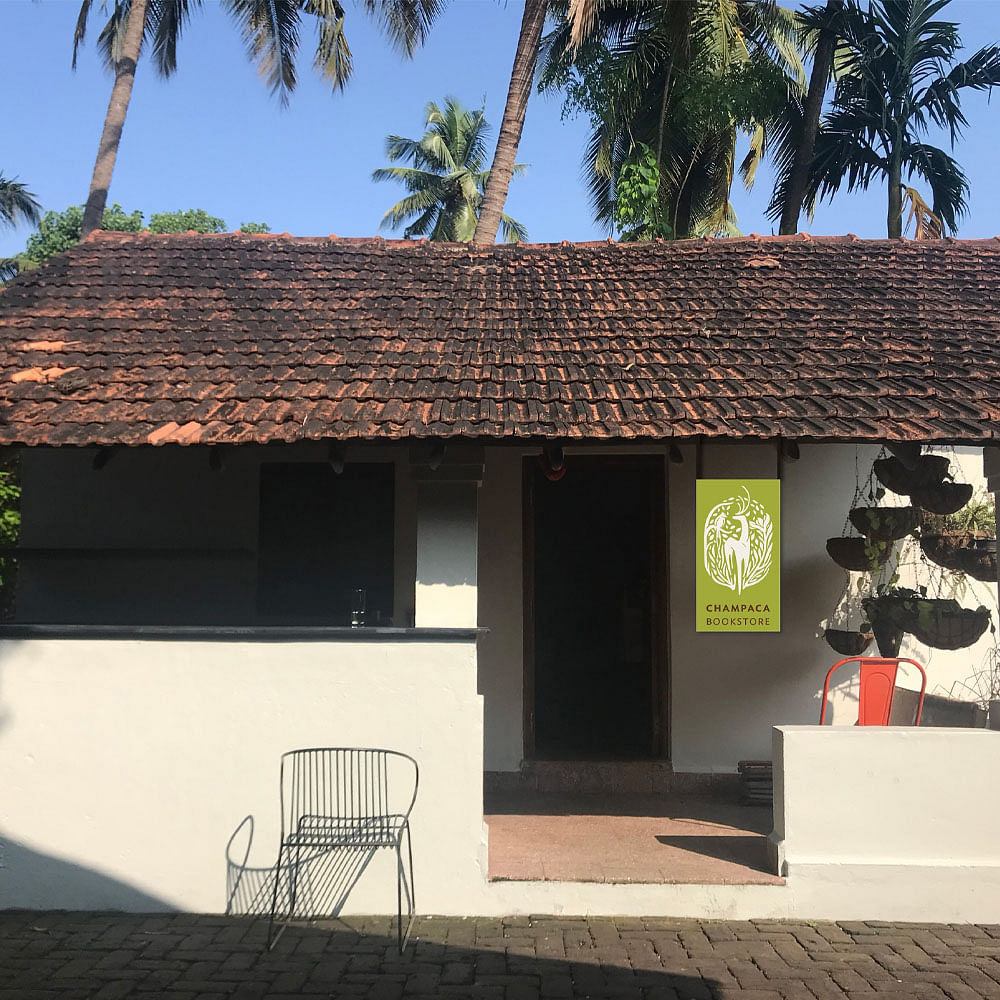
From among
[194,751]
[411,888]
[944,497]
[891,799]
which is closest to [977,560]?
[944,497]

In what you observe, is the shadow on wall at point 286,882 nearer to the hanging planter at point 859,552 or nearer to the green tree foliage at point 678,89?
the hanging planter at point 859,552

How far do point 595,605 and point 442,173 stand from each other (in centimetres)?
2995

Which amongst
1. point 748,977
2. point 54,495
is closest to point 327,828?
point 748,977

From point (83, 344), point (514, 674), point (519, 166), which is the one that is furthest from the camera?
point (519, 166)

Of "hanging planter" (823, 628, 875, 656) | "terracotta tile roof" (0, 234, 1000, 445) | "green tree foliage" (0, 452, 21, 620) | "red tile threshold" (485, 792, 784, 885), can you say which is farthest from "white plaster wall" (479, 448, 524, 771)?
"green tree foliage" (0, 452, 21, 620)

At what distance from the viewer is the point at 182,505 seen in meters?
7.65

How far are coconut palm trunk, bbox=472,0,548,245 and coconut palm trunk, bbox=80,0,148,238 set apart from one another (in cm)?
537

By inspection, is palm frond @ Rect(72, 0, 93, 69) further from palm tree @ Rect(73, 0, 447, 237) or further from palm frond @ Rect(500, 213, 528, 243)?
palm frond @ Rect(500, 213, 528, 243)

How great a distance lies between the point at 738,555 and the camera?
5.50m

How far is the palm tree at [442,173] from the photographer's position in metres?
33.7

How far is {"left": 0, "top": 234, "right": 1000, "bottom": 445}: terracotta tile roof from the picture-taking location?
5.34 meters

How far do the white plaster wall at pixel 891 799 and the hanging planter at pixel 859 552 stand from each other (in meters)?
1.68

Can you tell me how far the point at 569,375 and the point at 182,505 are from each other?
3.61m

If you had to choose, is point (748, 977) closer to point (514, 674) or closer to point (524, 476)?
point (514, 674)
